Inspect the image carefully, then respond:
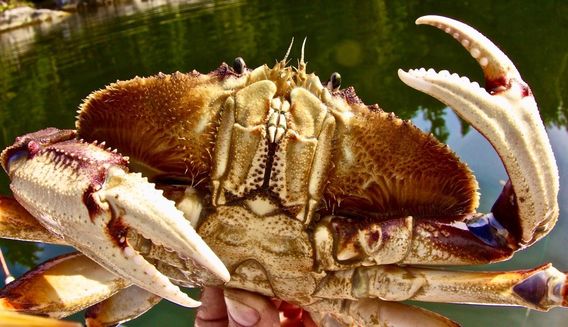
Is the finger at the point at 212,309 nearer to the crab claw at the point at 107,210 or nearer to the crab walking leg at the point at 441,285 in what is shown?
the crab walking leg at the point at 441,285

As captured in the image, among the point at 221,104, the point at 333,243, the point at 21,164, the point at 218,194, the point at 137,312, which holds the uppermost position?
the point at 221,104

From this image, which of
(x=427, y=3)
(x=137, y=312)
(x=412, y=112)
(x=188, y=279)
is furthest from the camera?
(x=427, y=3)

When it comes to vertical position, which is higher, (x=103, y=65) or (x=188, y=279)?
(x=188, y=279)

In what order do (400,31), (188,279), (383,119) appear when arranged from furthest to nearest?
(400,31)
(188,279)
(383,119)

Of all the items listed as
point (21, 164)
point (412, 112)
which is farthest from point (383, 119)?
point (412, 112)

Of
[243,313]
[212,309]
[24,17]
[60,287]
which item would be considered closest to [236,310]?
[243,313]

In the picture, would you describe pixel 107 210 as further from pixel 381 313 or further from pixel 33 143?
pixel 381 313

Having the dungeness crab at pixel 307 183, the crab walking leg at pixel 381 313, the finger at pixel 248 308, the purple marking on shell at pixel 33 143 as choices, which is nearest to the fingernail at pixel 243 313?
the finger at pixel 248 308

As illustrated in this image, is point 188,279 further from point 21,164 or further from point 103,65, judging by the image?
point 103,65
